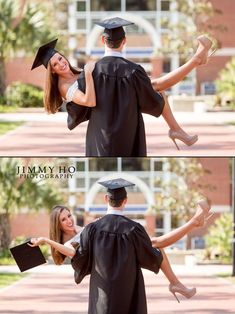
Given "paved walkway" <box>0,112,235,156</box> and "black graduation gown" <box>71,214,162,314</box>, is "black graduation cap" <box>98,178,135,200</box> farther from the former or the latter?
"paved walkway" <box>0,112,235,156</box>

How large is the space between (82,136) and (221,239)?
0.72m

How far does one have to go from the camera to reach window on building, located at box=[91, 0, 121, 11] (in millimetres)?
7477

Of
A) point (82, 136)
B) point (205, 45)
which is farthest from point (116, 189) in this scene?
point (82, 136)

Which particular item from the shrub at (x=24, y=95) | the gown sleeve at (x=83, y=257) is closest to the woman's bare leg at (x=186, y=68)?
the gown sleeve at (x=83, y=257)

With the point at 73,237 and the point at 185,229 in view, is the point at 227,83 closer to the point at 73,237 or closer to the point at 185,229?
the point at 185,229

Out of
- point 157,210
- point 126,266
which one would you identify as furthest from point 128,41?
point 126,266

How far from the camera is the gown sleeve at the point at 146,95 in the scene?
662 centimetres

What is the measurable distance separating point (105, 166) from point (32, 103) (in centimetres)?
48

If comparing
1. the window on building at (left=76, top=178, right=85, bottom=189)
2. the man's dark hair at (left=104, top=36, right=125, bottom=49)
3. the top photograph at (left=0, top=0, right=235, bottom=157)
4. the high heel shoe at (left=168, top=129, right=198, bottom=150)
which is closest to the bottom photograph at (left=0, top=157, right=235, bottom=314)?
the window on building at (left=76, top=178, right=85, bottom=189)

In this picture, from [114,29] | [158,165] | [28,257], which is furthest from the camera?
[158,165]

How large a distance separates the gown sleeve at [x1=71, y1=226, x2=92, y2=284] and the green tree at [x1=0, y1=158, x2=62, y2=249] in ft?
2.04

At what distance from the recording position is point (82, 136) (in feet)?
23.9

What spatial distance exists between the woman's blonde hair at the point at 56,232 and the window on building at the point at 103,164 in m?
0.27

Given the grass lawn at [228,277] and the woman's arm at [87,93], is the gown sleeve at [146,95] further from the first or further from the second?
the grass lawn at [228,277]
